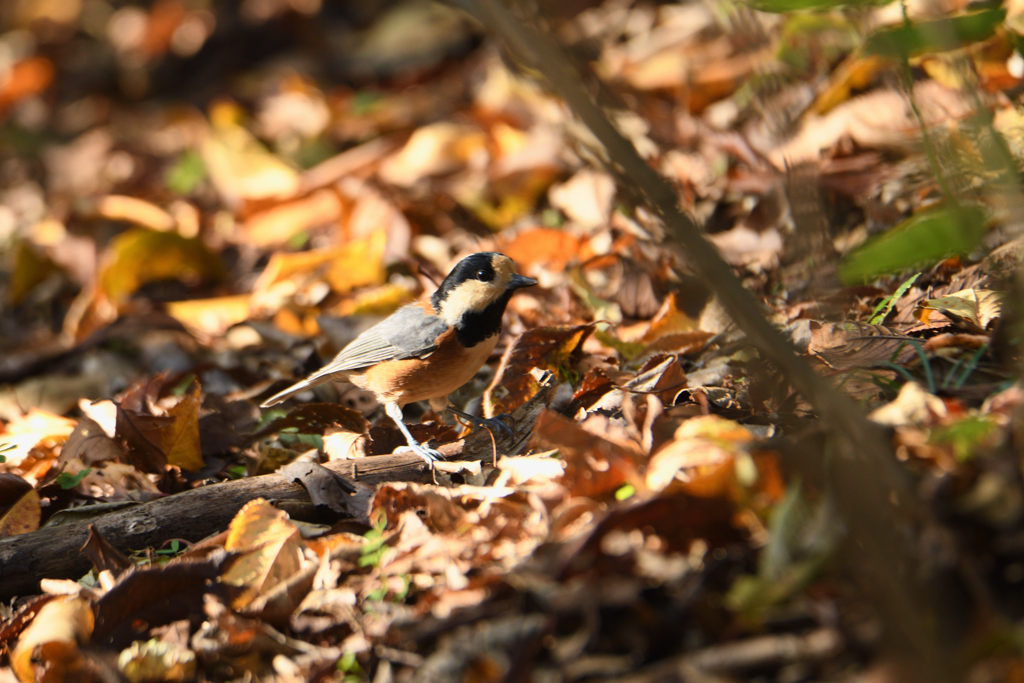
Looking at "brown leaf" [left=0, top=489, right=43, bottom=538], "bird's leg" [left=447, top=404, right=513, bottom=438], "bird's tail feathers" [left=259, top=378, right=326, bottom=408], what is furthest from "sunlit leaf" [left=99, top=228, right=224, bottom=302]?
"bird's leg" [left=447, top=404, right=513, bottom=438]

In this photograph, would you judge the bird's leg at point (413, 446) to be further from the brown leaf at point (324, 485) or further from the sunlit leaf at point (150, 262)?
the sunlit leaf at point (150, 262)

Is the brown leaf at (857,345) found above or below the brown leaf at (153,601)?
below

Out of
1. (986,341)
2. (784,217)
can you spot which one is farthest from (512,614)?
(784,217)

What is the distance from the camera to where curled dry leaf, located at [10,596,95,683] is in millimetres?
2223

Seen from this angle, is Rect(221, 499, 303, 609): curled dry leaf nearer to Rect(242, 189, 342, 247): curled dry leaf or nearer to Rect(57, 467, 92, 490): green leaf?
Rect(57, 467, 92, 490): green leaf

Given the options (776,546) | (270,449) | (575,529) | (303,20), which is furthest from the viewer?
(303,20)

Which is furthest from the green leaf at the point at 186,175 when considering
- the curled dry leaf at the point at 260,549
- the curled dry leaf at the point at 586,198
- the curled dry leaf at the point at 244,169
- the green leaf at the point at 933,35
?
the green leaf at the point at 933,35

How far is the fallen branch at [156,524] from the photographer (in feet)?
8.57

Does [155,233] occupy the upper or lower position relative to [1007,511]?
upper

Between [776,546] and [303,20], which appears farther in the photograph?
[303,20]

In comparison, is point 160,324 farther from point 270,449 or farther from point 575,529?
point 575,529

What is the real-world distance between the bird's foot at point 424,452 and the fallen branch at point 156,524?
0.16 ft

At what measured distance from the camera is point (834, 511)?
1689mm

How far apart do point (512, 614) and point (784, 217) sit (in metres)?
2.49
